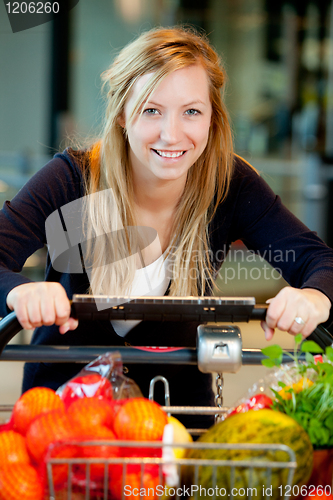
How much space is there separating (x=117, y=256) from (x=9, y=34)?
3355 millimetres

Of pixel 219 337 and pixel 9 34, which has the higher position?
pixel 9 34

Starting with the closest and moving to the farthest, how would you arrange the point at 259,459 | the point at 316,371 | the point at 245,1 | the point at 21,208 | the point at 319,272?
the point at 259,459
the point at 316,371
the point at 319,272
the point at 21,208
the point at 245,1

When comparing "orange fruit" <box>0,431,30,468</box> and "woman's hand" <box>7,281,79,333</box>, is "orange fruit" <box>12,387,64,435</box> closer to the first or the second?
"orange fruit" <box>0,431,30,468</box>

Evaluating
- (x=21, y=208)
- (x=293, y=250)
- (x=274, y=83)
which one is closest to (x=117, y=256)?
(x=21, y=208)

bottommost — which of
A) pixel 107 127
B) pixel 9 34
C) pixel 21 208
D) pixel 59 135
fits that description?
pixel 59 135

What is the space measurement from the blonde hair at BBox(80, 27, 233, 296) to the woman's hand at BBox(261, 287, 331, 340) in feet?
1.44

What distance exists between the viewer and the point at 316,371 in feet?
2.28

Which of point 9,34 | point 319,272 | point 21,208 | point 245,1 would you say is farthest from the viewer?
point 245,1

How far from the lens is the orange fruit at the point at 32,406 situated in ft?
2.10

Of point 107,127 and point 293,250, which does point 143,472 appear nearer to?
point 293,250

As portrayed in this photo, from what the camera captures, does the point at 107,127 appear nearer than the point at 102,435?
No

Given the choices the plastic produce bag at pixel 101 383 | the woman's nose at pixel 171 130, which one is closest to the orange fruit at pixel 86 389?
the plastic produce bag at pixel 101 383

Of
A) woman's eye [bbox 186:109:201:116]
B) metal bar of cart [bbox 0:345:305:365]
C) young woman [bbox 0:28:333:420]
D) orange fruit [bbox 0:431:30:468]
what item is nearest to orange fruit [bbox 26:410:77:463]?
orange fruit [bbox 0:431:30:468]

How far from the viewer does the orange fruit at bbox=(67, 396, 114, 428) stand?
0.59 meters
